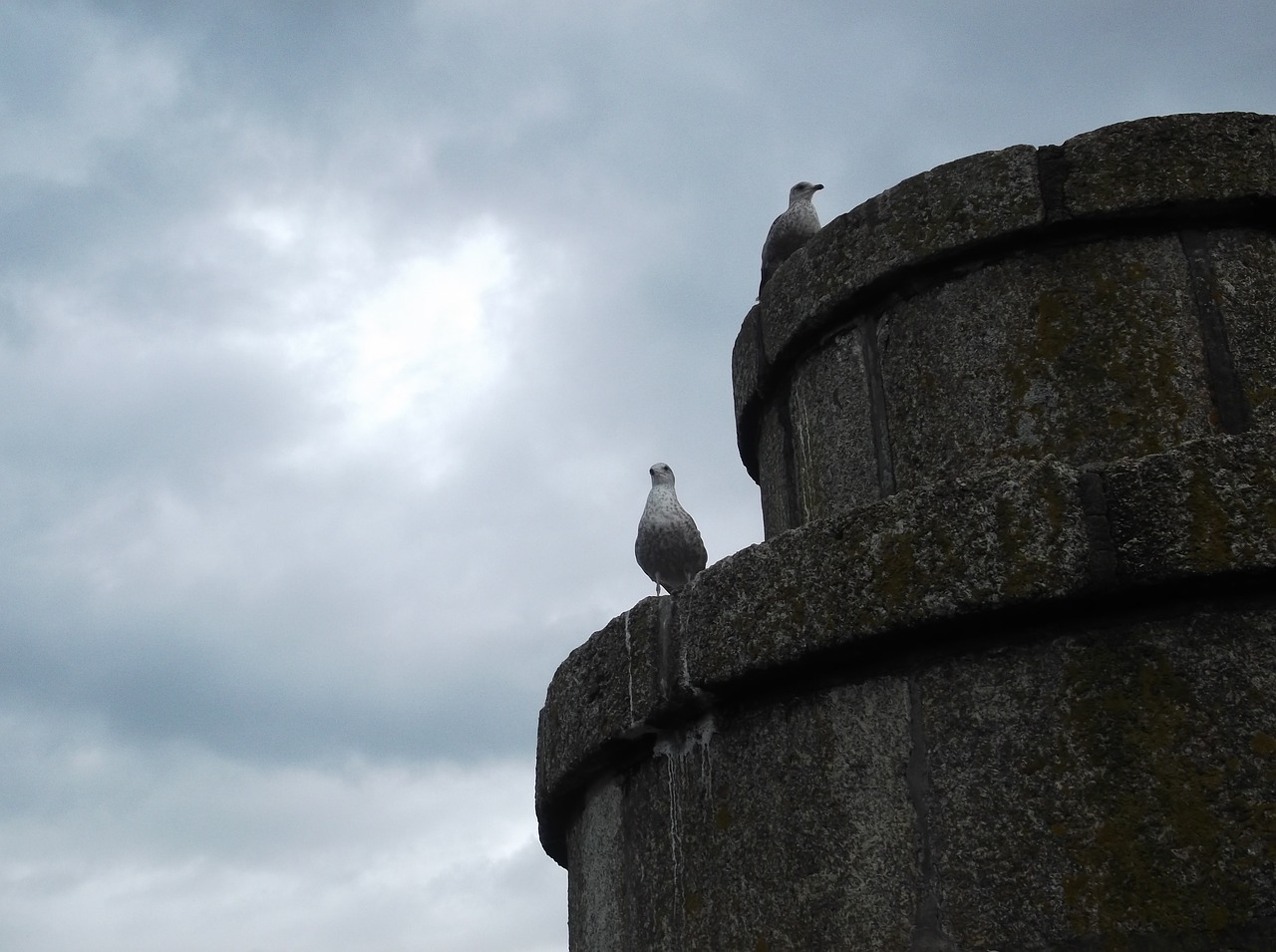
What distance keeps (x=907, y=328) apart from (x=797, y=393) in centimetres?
49

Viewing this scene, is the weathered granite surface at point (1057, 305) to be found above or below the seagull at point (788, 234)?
below

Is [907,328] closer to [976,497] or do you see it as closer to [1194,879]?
[976,497]

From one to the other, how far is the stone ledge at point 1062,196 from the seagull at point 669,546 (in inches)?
32.7

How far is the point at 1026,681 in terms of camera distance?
3.04 m

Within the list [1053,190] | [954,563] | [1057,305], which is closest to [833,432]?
[1057,305]

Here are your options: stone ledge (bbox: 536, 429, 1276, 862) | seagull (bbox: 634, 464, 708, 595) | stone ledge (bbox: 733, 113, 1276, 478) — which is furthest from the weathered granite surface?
stone ledge (bbox: 536, 429, 1276, 862)

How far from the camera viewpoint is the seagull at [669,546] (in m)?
4.16

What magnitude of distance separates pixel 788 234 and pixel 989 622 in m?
1.95

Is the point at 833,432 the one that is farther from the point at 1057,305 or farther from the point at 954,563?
the point at 954,563

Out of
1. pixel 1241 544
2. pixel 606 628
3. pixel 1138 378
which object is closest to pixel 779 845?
pixel 606 628

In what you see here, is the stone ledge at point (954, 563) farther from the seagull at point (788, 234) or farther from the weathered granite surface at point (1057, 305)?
the seagull at point (788, 234)

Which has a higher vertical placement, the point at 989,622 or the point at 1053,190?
the point at 1053,190

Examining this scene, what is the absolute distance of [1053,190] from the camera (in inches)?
149

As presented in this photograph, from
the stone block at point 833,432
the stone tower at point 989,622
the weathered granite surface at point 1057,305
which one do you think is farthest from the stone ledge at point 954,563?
the stone block at point 833,432
